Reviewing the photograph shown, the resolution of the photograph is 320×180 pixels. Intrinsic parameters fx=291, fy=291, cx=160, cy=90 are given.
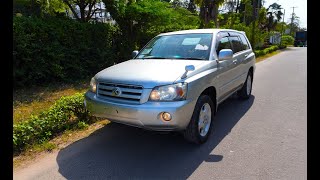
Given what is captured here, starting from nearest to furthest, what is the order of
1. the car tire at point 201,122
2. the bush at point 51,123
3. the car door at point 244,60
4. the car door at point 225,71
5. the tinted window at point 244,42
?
the car tire at point 201,122
the bush at point 51,123
the car door at point 225,71
the car door at point 244,60
the tinted window at point 244,42

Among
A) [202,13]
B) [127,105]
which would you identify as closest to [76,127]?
[127,105]

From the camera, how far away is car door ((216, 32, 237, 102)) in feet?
16.4

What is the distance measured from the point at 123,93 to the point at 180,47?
1631 mm

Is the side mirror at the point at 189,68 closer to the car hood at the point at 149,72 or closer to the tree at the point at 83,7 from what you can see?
the car hood at the point at 149,72

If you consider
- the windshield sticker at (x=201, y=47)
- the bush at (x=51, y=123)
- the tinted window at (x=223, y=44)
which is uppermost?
the tinted window at (x=223, y=44)

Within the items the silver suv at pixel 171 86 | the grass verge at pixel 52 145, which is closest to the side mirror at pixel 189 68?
the silver suv at pixel 171 86

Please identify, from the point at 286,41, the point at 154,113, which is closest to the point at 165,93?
the point at 154,113

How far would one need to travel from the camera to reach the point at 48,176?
3619 mm

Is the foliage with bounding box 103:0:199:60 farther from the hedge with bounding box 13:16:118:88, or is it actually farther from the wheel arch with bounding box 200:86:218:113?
the wheel arch with bounding box 200:86:218:113

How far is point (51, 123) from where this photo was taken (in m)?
4.85

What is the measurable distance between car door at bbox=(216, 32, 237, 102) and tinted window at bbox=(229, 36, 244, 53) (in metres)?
0.23

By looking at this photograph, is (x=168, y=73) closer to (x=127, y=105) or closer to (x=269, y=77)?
(x=127, y=105)

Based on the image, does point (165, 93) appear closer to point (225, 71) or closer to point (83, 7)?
point (225, 71)

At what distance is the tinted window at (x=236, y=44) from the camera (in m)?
5.99
